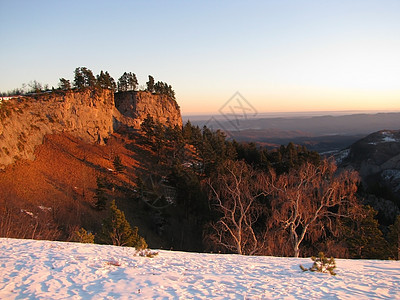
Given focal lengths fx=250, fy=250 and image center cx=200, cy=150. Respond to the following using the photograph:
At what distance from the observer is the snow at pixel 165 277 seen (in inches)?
266

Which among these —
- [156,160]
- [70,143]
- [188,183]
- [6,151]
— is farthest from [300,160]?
[6,151]

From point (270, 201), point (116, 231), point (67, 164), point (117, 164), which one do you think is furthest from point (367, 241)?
point (67, 164)

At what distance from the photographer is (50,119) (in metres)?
40.1

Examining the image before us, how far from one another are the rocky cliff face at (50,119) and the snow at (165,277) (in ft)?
84.2

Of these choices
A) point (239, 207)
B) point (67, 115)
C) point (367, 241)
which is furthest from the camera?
point (67, 115)

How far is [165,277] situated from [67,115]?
41825 millimetres

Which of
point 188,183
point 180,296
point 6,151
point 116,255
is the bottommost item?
point 188,183

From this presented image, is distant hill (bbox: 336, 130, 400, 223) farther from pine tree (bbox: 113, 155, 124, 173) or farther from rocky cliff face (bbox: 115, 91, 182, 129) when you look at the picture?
rocky cliff face (bbox: 115, 91, 182, 129)

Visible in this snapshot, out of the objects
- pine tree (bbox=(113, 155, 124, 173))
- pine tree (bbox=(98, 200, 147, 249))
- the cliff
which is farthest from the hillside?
pine tree (bbox=(98, 200, 147, 249))

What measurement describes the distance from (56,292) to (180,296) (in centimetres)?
321

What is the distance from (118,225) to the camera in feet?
61.1

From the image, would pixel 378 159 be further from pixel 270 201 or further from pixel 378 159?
pixel 270 201

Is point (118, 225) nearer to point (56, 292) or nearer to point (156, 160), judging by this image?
point (56, 292)

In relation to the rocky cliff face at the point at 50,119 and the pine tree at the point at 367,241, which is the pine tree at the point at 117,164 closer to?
the rocky cliff face at the point at 50,119
